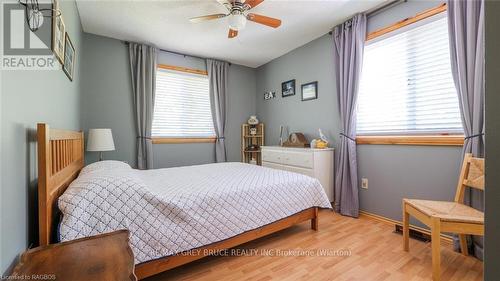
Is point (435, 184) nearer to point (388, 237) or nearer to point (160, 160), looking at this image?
point (388, 237)

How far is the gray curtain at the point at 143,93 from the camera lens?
323 centimetres

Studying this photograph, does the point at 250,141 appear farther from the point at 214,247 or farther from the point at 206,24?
the point at 214,247

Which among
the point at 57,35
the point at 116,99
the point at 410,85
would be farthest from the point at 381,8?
the point at 116,99

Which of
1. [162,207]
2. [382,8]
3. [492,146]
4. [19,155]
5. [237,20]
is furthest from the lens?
[382,8]

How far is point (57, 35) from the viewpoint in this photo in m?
1.43

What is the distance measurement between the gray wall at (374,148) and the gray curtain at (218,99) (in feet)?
3.18

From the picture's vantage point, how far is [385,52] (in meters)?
2.48

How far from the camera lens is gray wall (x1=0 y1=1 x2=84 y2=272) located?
845mm

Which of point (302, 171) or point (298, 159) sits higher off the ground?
point (298, 159)

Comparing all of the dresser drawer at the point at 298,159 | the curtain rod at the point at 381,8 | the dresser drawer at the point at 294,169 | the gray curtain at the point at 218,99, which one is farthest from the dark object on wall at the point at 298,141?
the curtain rod at the point at 381,8

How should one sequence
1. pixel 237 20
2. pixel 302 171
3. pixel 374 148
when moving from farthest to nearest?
1. pixel 302 171
2. pixel 374 148
3. pixel 237 20

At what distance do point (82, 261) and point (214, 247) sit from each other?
922 mm

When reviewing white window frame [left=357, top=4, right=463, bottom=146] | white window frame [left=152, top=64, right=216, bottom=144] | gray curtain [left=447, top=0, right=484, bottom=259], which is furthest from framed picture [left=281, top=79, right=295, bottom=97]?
gray curtain [left=447, top=0, right=484, bottom=259]

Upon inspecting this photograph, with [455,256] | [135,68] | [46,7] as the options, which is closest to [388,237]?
[455,256]
